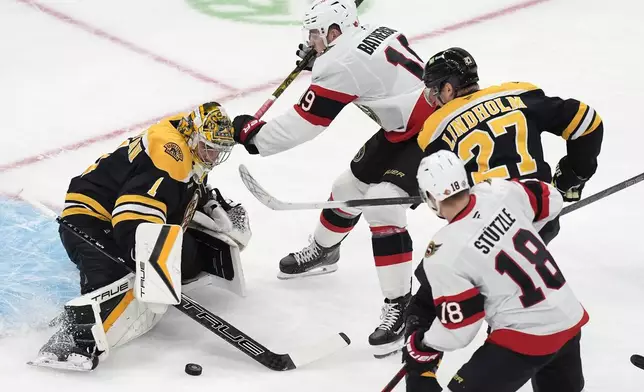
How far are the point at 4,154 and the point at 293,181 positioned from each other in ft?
4.38

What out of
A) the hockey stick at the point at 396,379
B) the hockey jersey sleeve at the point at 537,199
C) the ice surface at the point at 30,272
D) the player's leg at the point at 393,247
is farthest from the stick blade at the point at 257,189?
the hockey jersey sleeve at the point at 537,199

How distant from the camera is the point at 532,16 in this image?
6395 millimetres

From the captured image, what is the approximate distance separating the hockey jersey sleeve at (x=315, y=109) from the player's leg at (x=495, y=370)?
117cm

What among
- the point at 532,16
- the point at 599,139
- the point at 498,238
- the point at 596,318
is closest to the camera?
the point at 498,238

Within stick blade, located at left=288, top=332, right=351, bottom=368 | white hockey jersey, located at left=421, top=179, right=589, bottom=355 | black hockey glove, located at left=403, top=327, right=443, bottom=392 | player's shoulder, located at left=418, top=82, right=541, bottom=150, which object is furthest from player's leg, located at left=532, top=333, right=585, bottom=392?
stick blade, located at left=288, top=332, right=351, bottom=368

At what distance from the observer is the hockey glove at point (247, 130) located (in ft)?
12.4

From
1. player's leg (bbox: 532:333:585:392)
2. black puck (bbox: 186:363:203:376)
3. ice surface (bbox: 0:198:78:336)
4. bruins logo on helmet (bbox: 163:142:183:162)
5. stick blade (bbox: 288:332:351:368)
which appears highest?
bruins logo on helmet (bbox: 163:142:183:162)

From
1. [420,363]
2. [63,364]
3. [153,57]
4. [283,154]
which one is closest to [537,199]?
[420,363]

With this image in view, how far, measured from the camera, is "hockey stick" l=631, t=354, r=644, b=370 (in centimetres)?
342

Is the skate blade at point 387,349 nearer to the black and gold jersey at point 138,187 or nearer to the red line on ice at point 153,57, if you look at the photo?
the black and gold jersey at point 138,187

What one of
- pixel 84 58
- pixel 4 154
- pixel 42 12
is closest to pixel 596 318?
pixel 4 154

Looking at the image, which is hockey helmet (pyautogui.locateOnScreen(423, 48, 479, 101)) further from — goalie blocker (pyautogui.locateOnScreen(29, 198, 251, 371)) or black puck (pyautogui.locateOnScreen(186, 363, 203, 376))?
black puck (pyautogui.locateOnScreen(186, 363, 203, 376))

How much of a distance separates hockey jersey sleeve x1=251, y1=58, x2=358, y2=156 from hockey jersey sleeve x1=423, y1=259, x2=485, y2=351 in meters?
1.06

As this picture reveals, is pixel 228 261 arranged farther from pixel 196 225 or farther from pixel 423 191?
pixel 423 191
